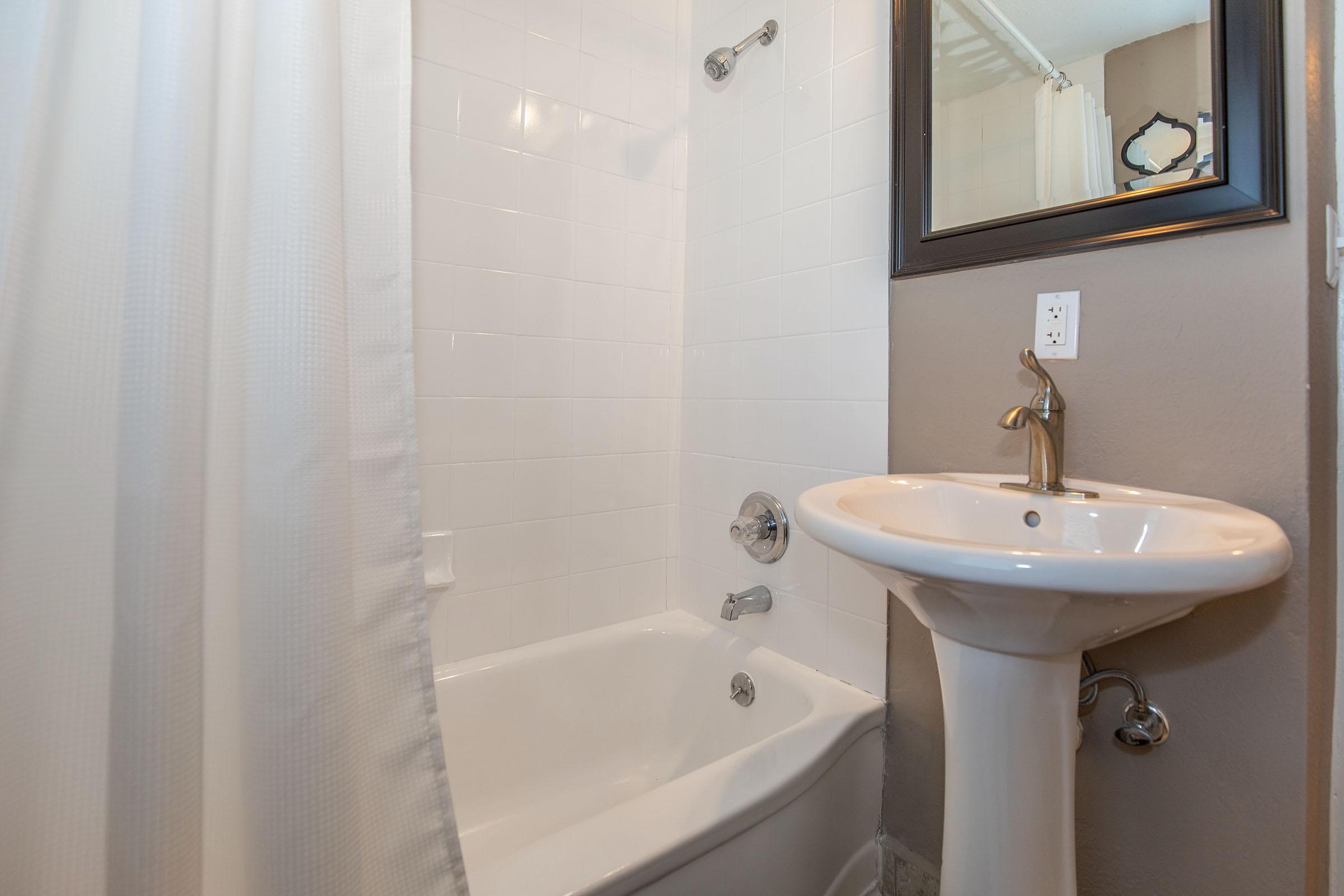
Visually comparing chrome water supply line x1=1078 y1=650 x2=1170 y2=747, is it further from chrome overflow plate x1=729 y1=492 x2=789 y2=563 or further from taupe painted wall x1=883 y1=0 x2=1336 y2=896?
chrome overflow plate x1=729 y1=492 x2=789 y2=563

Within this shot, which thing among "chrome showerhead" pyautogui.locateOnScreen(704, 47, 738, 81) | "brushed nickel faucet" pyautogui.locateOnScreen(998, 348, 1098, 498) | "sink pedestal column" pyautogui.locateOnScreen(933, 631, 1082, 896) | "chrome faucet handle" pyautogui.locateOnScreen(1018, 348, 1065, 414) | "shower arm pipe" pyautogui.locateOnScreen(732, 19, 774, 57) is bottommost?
"sink pedestal column" pyautogui.locateOnScreen(933, 631, 1082, 896)

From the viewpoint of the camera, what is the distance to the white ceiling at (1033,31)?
34.0 inches

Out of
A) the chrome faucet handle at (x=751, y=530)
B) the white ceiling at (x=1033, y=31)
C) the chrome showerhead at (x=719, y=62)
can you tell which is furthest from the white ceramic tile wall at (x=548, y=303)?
the white ceiling at (x=1033, y=31)

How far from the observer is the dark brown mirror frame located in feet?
2.47

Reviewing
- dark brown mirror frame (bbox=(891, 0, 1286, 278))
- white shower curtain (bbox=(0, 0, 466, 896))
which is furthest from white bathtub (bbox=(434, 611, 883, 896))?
dark brown mirror frame (bbox=(891, 0, 1286, 278))

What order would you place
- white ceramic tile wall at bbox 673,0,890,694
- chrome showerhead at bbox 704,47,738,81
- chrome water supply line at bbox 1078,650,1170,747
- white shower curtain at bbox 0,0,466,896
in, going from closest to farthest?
1. white shower curtain at bbox 0,0,466,896
2. chrome water supply line at bbox 1078,650,1170,747
3. white ceramic tile wall at bbox 673,0,890,694
4. chrome showerhead at bbox 704,47,738,81

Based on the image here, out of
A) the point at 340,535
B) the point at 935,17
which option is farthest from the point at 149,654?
the point at 935,17

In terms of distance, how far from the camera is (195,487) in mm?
527

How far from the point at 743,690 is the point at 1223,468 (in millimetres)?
969

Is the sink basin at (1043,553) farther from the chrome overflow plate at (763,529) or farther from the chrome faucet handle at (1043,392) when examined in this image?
the chrome overflow plate at (763,529)

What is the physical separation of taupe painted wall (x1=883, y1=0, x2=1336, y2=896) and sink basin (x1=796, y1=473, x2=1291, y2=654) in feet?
0.33

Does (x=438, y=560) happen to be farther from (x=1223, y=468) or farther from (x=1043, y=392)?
(x=1223, y=468)

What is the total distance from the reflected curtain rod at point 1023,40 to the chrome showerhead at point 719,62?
569 mm

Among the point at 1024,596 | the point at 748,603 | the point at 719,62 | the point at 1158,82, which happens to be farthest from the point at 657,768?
the point at 719,62
